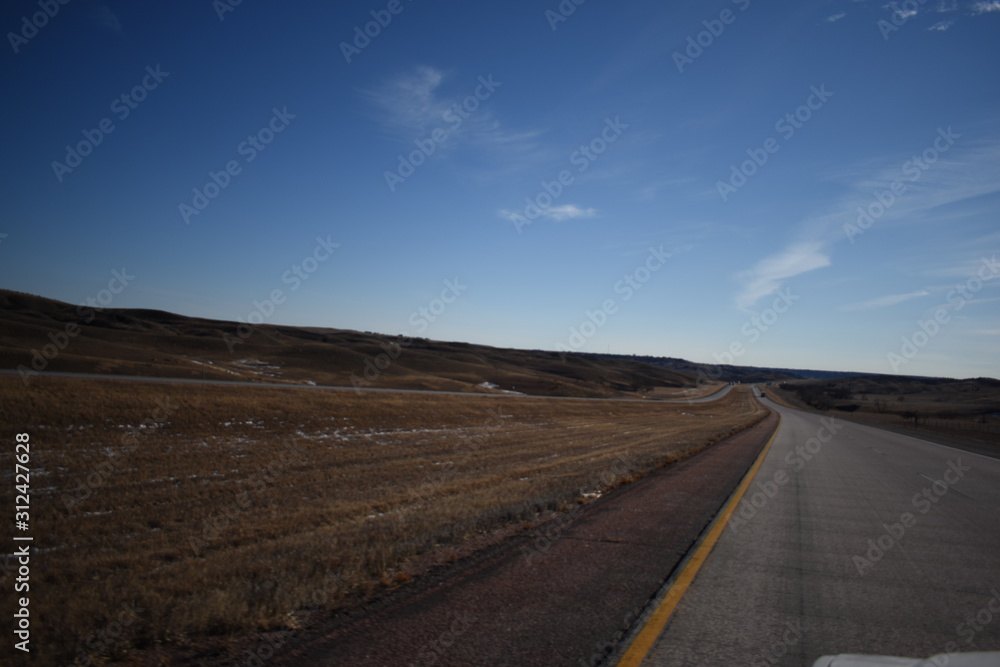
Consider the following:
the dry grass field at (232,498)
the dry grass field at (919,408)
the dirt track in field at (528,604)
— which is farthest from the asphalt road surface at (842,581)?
the dry grass field at (919,408)

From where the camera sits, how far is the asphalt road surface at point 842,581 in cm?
454

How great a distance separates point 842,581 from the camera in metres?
6.24

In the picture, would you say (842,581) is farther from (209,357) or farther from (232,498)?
(209,357)

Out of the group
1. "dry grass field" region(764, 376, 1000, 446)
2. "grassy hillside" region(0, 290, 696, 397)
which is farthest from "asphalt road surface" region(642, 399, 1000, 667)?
"grassy hillside" region(0, 290, 696, 397)

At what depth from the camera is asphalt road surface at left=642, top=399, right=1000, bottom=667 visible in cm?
454

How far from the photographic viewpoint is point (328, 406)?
28.9m

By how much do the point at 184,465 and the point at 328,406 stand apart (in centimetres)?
1421

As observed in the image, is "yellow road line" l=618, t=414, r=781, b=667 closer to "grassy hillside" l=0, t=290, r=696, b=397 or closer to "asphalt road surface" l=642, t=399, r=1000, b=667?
"asphalt road surface" l=642, t=399, r=1000, b=667

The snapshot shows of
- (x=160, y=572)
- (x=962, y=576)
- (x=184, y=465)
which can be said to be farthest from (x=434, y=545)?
(x=184, y=465)

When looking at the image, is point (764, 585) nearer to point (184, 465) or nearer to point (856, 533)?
point (856, 533)

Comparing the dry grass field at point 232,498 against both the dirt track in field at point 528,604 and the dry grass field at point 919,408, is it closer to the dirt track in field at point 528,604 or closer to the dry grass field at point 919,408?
the dirt track in field at point 528,604

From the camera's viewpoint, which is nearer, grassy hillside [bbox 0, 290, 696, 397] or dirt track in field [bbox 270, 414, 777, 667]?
dirt track in field [bbox 270, 414, 777, 667]

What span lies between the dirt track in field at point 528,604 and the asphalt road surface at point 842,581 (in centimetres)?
51

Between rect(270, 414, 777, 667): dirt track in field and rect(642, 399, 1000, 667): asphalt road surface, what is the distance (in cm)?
51
